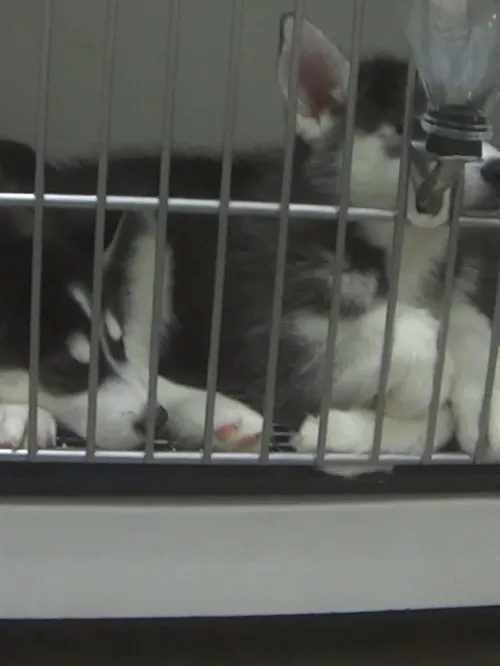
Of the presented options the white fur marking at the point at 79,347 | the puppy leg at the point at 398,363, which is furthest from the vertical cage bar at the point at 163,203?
the puppy leg at the point at 398,363

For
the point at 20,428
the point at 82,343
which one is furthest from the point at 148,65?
the point at 20,428

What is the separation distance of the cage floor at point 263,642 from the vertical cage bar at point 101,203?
19 cm

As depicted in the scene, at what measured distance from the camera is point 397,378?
927 mm

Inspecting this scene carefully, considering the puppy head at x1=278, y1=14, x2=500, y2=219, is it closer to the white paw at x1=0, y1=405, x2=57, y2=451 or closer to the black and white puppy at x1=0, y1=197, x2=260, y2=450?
the black and white puppy at x1=0, y1=197, x2=260, y2=450

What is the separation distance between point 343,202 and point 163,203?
5.4 inches

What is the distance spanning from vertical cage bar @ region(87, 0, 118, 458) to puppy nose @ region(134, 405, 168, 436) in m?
0.06

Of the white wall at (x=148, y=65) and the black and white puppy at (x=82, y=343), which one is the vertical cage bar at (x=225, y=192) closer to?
the black and white puppy at (x=82, y=343)

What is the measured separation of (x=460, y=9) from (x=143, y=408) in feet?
1.34

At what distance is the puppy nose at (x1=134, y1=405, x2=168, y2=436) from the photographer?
875 millimetres

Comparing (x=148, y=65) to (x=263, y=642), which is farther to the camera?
(x=148, y=65)

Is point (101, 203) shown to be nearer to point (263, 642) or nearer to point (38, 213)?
point (38, 213)

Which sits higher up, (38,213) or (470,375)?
(38,213)

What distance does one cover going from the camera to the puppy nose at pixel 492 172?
3.02 ft

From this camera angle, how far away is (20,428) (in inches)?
33.4
